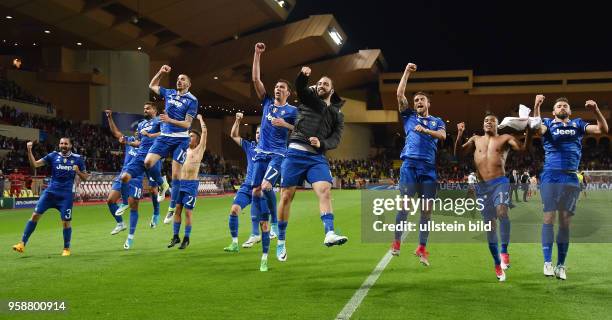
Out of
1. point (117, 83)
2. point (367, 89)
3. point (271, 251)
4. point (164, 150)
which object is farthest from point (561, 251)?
point (367, 89)

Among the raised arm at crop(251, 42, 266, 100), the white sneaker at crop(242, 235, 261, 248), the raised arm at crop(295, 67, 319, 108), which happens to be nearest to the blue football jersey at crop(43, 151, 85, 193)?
the white sneaker at crop(242, 235, 261, 248)

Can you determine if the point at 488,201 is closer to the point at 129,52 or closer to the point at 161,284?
the point at 161,284

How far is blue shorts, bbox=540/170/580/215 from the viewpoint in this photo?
27.3 feet

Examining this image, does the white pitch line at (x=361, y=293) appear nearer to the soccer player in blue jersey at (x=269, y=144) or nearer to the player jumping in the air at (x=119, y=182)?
the soccer player in blue jersey at (x=269, y=144)

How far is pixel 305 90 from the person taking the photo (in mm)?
7836

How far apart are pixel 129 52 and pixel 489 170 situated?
4245 cm

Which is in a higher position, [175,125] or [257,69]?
[257,69]

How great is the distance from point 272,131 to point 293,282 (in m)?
3.30

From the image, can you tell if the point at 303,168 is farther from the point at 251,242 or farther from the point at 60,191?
the point at 60,191

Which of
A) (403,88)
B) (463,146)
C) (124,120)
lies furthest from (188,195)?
(124,120)

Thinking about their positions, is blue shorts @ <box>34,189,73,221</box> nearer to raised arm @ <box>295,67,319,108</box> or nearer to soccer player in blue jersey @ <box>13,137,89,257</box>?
soccer player in blue jersey @ <box>13,137,89,257</box>

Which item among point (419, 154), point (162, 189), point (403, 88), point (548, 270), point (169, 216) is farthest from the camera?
point (162, 189)

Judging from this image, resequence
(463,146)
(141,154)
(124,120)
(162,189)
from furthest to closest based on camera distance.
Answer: (124,120), (162,189), (141,154), (463,146)

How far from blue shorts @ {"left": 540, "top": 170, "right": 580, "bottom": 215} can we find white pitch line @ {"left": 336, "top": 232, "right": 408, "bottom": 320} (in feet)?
8.30
